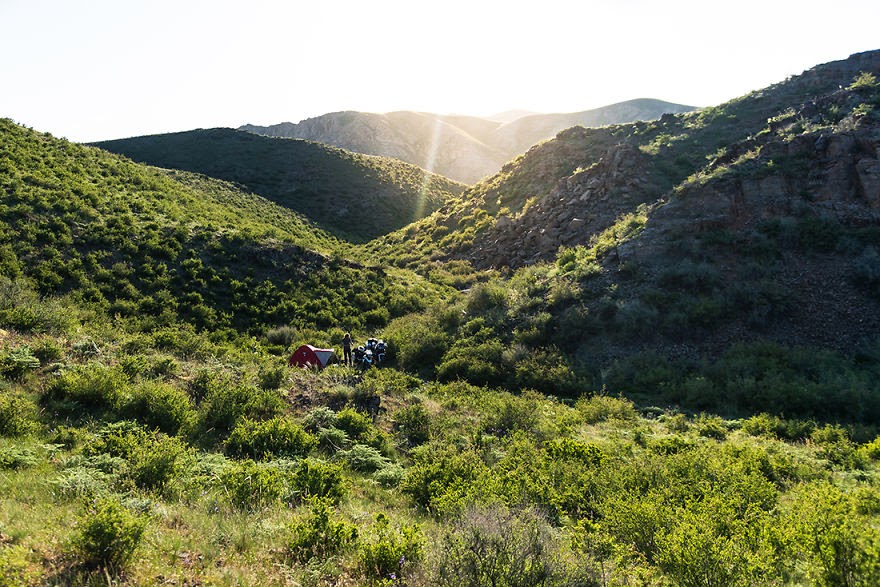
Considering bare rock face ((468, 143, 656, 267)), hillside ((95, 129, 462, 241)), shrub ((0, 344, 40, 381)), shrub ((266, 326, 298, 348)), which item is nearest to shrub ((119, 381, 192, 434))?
shrub ((0, 344, 40, 381))

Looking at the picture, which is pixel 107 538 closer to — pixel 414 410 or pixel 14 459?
pixel 14 459

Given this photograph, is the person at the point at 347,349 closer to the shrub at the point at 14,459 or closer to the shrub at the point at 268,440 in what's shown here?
the shrub at the point at 268,440

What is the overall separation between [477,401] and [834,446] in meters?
8.17

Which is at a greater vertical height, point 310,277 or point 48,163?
point 48,163

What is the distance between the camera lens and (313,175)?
5366cm

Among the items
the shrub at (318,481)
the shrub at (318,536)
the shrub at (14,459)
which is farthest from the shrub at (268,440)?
the shrub at (318,536)

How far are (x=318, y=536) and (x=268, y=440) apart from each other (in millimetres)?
3896

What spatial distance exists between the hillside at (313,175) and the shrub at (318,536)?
3863 cm

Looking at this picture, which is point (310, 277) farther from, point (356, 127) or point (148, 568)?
point (356, 127)

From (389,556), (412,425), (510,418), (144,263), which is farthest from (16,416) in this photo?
(144,263)

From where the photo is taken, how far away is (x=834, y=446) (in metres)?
9.37

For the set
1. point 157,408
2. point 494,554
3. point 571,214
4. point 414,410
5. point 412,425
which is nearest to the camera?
point 494,554

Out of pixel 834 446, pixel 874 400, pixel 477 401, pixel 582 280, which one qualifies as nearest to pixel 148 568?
pixel 477 401

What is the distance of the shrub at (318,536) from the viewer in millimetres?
4609
